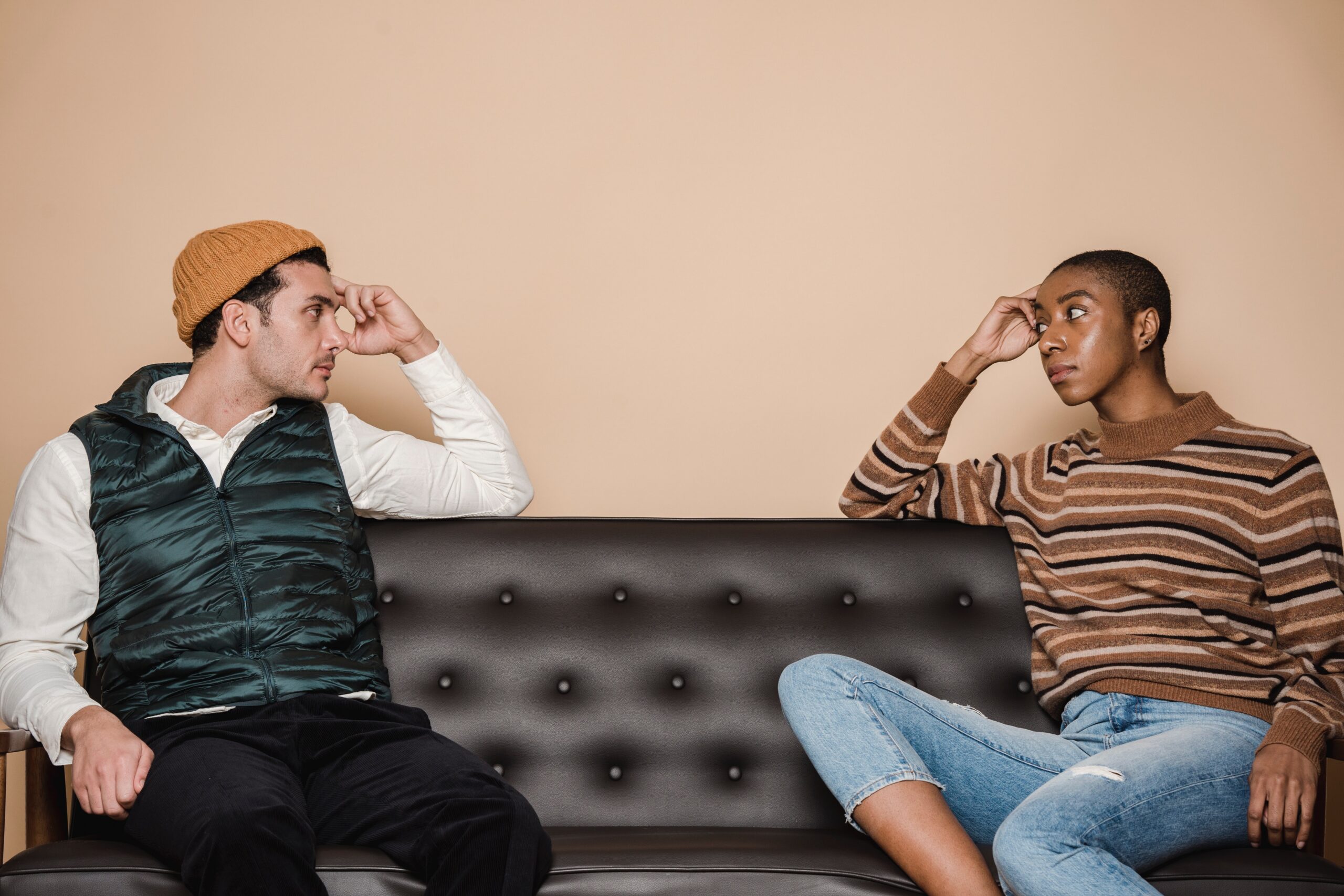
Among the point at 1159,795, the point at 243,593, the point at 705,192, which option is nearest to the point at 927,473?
the point at 1159,795

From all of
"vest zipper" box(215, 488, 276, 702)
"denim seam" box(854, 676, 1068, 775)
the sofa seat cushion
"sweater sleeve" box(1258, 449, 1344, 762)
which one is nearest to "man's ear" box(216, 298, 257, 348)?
"vest zipper" box(215, 488, 276, 702)

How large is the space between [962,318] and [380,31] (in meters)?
1.47

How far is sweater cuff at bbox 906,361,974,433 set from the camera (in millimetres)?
1834

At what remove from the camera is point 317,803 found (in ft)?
4.63

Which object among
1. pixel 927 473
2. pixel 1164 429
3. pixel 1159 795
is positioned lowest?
pixel 1159 795

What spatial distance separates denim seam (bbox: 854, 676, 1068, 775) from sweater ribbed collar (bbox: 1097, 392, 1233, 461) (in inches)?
21.6

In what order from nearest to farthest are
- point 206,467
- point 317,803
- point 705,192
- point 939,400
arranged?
point 317,803 → point 206,467 → point 939,400 → point 705,192

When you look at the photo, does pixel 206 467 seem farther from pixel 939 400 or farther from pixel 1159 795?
pixel 1159 795

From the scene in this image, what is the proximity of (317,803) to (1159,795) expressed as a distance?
3.71 feet

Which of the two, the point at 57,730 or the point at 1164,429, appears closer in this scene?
the point at 57,730

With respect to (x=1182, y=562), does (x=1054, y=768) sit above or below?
below

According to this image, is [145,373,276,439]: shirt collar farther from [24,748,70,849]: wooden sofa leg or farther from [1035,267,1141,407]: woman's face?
[1035,267,1141,407]: woman's face

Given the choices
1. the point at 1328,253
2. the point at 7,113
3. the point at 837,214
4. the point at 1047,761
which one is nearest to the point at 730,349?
the point at 837,214

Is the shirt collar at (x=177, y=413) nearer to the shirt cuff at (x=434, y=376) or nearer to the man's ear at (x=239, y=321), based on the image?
the man's ear at (x=239, y=321)
